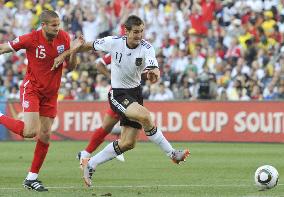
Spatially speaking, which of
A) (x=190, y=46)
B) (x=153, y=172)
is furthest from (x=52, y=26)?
(x=190, y=46)

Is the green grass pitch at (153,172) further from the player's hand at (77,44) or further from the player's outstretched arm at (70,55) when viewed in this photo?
the player's hand at (77,44)

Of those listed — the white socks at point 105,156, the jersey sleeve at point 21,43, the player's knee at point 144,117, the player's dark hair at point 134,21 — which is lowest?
the white socks at point 105,156

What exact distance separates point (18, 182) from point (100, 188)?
151 cm

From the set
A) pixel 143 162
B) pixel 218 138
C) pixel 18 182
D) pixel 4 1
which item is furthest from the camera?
pixel 4 1

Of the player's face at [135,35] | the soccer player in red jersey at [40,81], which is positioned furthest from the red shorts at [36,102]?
the player's face at [135,35]

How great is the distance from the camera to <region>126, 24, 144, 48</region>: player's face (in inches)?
458

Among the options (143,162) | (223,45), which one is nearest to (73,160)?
(143,162)

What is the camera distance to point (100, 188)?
11.8 m

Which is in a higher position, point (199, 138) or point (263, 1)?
point (263, 1)

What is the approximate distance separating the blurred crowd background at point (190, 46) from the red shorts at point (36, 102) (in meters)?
12.4

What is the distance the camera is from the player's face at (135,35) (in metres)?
11.6

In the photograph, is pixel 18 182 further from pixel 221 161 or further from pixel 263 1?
pixel 263 1

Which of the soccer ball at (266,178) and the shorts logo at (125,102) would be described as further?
the shorts logo at (125,102)

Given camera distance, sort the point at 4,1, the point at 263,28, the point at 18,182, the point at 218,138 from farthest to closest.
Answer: the point at 4,1 < the point at 263,28 < the point at 218,138 < the point at 18,182
